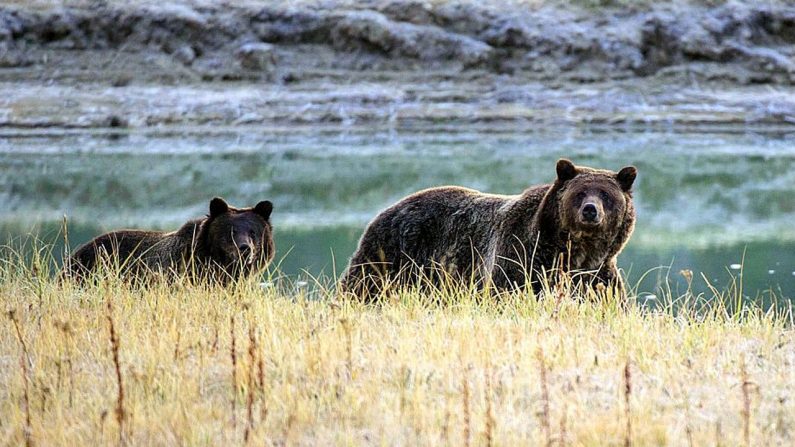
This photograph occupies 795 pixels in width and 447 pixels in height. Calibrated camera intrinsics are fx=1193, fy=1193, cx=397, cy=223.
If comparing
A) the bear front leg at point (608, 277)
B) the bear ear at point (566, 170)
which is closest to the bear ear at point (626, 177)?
the bear ear at point (566, 170)

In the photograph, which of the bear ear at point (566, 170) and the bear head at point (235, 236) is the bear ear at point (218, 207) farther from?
the bear ear at point (566, 170)

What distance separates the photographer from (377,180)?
22078 millimetres

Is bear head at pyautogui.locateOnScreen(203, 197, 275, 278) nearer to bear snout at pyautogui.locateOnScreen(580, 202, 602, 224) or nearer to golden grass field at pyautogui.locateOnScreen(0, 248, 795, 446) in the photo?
golden grass field at pyautogui.locateOnScreen(0, 248, 795, 446)

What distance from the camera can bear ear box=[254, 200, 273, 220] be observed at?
9.03 metres

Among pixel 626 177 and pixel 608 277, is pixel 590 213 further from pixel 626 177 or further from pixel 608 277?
pixel 608 277

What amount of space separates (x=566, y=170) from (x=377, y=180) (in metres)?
14.6

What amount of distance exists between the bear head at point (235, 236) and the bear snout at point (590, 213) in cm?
259

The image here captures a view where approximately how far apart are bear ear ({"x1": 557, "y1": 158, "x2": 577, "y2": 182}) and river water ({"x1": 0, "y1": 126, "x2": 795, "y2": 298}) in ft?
13.4

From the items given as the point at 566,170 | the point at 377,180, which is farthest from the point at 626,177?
the point at 377,180

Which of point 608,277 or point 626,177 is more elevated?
point 626,177

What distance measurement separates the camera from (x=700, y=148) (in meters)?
26.9

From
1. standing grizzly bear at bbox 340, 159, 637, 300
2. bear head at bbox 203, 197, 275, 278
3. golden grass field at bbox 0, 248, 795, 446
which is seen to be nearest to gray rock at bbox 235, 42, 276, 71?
bear head at bbox 203, 197, 275, 278

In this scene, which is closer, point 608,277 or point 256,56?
point 608,277

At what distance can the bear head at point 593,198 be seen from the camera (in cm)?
731
